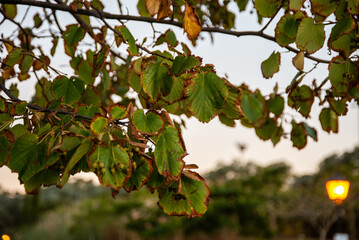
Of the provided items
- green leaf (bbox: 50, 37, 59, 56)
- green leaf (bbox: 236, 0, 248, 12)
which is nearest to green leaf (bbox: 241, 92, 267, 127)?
green leaf (bbox: 236, 0, 248, 12)

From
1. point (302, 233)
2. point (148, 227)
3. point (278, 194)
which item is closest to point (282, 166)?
point (302, 233)

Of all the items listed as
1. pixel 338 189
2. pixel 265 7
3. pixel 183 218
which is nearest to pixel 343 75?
pixel 265 7

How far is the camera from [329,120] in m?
1.27

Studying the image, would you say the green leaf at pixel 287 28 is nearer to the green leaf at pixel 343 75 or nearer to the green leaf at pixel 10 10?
the green leaf at pixel 343 75

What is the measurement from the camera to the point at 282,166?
1819 cm

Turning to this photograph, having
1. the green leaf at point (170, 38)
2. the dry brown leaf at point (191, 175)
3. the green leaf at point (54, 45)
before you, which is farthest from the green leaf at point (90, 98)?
the dry brown leaf at point (191, 175)

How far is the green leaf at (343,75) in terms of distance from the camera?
0.98 metres

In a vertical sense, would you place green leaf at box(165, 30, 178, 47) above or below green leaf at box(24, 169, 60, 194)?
above

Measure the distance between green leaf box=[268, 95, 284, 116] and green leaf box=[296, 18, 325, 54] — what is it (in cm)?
16

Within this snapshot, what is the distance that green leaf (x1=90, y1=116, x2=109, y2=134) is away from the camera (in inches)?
29.3

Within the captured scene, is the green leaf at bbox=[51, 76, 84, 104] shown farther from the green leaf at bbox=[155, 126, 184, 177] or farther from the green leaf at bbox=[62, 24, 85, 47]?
the green leaf at bbox=[155, 126, 184, 177]

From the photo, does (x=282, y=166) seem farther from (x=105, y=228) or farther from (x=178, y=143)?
(x=178, y=143)

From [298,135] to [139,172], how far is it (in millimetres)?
679

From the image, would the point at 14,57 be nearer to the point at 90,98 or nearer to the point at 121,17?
the point at 90,98
